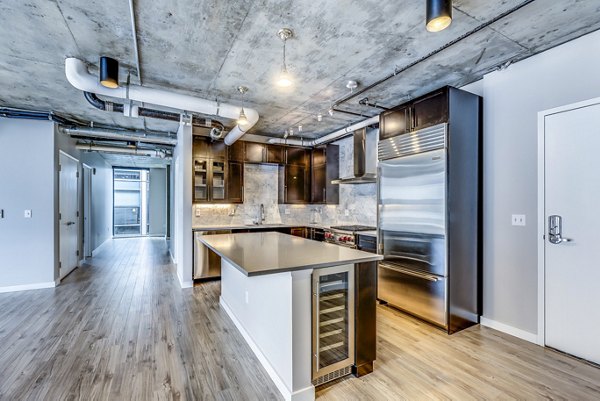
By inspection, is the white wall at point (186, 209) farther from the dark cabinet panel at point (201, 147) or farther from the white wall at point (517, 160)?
the white wall at point (517, 160)

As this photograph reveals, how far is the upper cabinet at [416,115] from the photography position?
303 centimetres

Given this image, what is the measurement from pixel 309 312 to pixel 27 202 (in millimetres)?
4994

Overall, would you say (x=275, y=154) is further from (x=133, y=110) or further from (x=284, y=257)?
(x=284, y=257)

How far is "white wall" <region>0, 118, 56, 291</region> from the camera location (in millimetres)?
4297

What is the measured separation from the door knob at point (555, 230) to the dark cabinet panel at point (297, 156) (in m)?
4.13

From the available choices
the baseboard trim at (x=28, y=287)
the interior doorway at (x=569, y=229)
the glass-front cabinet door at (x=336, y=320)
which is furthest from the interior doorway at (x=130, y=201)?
the interior doorway at (x=569, y=229)

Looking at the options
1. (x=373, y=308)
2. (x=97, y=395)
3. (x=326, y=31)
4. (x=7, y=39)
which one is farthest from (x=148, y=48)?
(x=373, y=308)

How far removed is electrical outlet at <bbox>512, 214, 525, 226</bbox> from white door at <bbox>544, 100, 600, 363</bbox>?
0.71ft

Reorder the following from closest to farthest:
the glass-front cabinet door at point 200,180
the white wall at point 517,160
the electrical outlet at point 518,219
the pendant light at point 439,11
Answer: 1. the pendant light at point 439,11
2. the white wall at point 517,160
3. the electrical outlet at point 518,219
4. the glass-front cabinet door at point 200,180

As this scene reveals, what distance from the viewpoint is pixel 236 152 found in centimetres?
533

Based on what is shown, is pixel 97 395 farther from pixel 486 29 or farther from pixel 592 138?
pixel 592 138

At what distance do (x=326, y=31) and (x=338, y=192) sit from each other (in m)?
3.60

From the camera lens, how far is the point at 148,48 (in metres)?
2.53

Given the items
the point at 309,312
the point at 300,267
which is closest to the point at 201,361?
the point at 309,312
